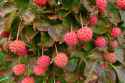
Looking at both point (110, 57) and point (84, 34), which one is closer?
point (84, 34)

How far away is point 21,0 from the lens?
5.15 feet

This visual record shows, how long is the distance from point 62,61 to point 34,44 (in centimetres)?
20

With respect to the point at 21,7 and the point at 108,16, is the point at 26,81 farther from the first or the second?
the point at 108,16

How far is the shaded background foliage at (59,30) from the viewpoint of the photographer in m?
1.52

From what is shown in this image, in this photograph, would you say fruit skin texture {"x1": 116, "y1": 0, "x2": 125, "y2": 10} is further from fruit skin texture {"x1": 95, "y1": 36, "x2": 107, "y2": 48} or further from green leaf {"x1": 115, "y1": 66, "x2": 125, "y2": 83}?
green leaf {"x1": 115, "y1": 66, "x2": 125, "y2": 83}

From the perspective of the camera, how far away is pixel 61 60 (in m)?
1.44

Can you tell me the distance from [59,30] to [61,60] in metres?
0.15

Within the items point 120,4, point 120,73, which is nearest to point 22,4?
point 120,4

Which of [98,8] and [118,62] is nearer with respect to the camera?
[98,8]

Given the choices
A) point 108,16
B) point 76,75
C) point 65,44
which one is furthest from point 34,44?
point 108,16

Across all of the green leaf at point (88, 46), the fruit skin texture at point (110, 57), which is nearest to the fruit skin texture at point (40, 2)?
the green leaf at point (88, 46)

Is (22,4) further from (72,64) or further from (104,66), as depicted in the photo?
(104,66)

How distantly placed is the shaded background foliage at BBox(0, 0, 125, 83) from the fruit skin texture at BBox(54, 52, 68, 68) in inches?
2.2

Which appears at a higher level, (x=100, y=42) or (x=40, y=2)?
(x=40, y=2)
